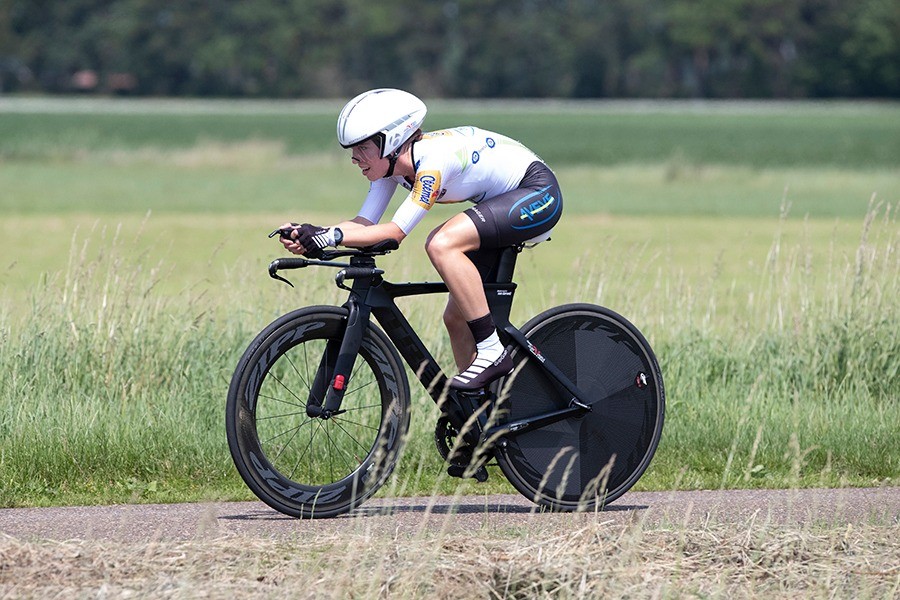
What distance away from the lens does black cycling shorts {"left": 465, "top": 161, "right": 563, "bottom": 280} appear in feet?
21.1

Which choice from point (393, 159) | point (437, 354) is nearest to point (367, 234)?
point (393, 159)

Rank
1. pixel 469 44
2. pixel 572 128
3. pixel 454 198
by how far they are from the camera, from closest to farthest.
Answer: pixel 454 198 < pixel 572 128 < pixel 469 44

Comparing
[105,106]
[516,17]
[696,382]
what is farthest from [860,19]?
[696,382]

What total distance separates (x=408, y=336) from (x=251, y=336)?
346 cm

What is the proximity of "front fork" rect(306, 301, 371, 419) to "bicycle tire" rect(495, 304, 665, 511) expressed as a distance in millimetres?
715

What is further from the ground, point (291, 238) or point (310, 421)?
point (291, 238)

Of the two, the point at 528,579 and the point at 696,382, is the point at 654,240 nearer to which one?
the point at 696,382

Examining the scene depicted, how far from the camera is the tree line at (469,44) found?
454 feet

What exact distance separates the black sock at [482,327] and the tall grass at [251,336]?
694 mm

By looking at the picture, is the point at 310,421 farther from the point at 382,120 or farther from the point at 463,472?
the point at 382,120

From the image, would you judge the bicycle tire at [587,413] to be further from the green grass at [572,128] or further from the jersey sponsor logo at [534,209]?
the green grass at [572,128]

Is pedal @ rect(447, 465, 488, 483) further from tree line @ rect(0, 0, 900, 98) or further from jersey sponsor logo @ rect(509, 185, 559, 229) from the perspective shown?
tree line @ rect(0, 0, 900, 98)

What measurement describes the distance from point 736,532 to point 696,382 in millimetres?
3693

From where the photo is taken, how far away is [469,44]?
14538 cm
